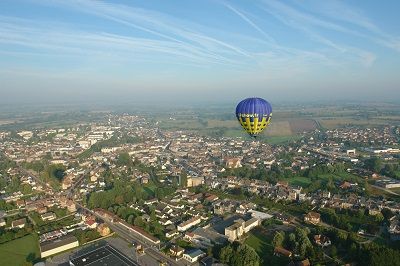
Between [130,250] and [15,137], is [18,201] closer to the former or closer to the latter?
[130,250]

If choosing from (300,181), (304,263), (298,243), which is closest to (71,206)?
(298,243)

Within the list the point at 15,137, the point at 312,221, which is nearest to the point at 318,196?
the point at 312,221

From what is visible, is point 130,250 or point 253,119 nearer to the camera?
point 130,250

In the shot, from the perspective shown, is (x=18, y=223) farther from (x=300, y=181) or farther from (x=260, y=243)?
(x=300, y=181)

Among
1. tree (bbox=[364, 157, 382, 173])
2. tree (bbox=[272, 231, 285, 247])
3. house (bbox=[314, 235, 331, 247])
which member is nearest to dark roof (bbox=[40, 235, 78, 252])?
tree (bbox=[272, 231, 285, 247])

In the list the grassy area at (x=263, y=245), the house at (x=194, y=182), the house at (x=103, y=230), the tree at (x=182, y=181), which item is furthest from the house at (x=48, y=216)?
the grassy area at (x=263, y=245)

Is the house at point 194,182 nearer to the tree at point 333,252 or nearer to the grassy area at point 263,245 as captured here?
the grassy area at point 263,245

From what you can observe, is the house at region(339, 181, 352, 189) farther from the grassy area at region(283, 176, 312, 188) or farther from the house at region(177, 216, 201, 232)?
the house at region(177, 216, 201, 232)
